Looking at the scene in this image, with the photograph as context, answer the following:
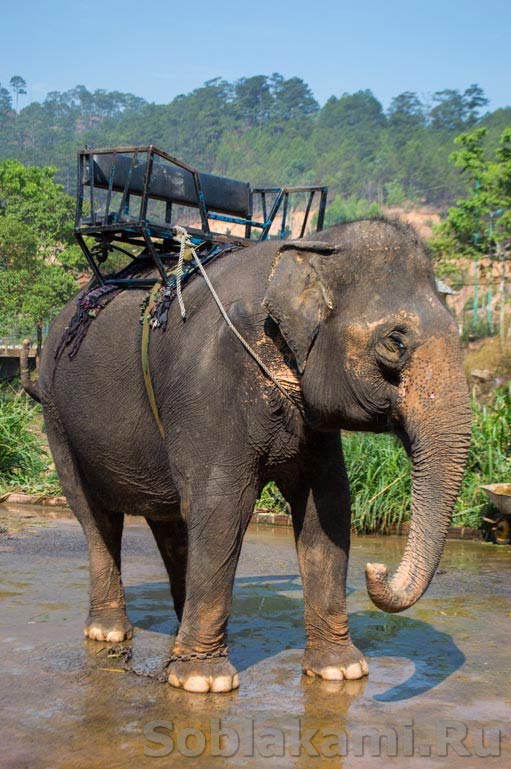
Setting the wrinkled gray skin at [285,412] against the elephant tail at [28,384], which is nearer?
the wrinkled gray skin at [285,412]

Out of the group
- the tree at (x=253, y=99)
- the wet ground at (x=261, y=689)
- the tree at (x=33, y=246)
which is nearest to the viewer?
the wet ground at (x=261, y=689)

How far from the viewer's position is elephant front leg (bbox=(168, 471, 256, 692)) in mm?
5051

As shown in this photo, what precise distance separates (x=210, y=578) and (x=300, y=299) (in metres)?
1.45

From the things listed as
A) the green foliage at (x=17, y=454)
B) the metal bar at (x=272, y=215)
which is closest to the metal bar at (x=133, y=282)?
the metal bar at (x=272, y=215)

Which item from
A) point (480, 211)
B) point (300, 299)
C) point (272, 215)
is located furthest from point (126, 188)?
point (480, 211)

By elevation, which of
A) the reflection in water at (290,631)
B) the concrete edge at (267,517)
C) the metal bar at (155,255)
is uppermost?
the metal bar at (155,255)

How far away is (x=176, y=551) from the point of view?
6.44 metres

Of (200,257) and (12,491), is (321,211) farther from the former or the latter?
(12,491)

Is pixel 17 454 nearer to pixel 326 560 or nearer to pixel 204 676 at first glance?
pixel 326 560

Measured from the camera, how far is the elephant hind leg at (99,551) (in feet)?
20.2

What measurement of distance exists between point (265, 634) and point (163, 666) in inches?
39.1

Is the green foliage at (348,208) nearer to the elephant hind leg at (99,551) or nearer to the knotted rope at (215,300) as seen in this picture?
the elephant hind leg at (99,551)

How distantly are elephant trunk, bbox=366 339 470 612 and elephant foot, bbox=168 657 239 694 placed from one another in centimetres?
119

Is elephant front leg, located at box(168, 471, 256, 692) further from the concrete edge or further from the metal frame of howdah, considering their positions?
the concrete edge
